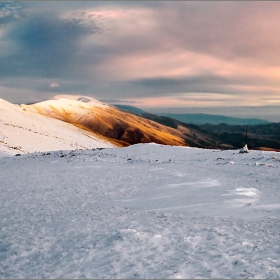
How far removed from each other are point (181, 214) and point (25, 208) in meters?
9.32

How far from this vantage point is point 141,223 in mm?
12672

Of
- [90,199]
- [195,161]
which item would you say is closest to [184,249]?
[90,199]

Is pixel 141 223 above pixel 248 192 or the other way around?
the other way around

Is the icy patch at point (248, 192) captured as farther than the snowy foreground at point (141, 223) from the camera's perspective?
Yes

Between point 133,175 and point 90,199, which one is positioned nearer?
point 90,199

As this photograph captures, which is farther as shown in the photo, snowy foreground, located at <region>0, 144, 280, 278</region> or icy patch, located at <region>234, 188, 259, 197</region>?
icy patch, located at <region>234, 188, 259, 197</region>

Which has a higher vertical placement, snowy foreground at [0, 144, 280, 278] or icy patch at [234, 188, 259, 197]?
icy patch at [234, 188, 259, 197]

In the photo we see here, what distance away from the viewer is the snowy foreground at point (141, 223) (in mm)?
8984

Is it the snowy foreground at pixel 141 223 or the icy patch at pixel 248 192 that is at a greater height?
the icy patch at pixel 248 192

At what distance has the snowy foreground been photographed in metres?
8.98

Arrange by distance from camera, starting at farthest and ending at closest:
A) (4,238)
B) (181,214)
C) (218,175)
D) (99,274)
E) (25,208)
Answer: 1. (218,175)
2. (25,208)
3. (181,214)
4. (4,238)
5. (99,274)

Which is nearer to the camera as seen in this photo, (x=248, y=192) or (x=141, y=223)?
(x=141, y=223)

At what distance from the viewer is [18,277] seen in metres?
8.63

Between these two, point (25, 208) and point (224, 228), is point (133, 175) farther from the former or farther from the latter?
point (224, 228)
